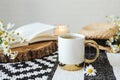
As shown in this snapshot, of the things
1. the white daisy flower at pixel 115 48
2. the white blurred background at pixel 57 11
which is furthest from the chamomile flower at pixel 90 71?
the white blurred background at pixel 57 11

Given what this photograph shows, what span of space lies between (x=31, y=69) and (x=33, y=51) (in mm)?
110

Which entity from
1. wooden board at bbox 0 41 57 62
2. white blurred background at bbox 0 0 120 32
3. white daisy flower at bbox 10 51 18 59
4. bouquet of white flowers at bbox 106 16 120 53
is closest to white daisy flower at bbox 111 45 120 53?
bouquet of white flowers at bbox 106 16 120 53

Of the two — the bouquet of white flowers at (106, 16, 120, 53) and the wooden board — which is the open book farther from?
the bouquet of white flowers at (106, 16, 120, 53)

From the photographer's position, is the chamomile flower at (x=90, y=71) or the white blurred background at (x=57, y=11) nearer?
the chamomile flower at (x=90, y=71)

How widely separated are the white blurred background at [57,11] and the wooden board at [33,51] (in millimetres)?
1273

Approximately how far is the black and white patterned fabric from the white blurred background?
135cm

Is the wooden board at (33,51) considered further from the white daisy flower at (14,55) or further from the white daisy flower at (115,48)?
the white daisy flower at (115,48)

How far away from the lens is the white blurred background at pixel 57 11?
2.11 metres

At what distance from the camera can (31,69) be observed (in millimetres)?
744

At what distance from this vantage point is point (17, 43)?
863 millimetres

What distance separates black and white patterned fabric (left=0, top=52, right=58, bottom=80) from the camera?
2.24 ft

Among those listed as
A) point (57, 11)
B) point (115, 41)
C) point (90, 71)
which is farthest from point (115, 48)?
point (57, 11)

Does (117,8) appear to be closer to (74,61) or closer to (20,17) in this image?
(20,17)

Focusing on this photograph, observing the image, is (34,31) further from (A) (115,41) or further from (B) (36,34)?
(A) (115,41)
